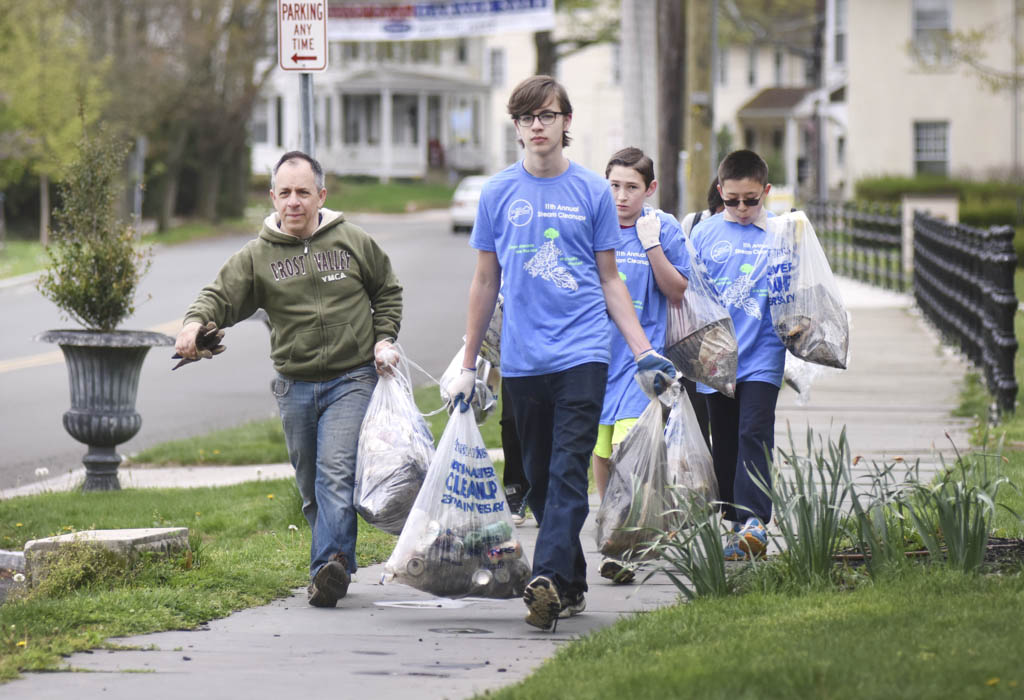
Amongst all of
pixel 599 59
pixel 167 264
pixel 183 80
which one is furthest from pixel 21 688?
pixel 599 59

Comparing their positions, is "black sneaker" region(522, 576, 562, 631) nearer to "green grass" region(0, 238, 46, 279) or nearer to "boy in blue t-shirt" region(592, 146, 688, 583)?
"boy in blue t-shirt" region(592, 146, 688, 583)

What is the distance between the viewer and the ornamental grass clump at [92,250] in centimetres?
930

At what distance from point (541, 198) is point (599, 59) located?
57654 mm

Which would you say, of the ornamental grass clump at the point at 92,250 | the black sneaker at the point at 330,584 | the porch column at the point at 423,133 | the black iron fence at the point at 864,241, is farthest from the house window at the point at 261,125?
the black sneaker at the point at 330,584

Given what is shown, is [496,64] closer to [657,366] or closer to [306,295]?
[306,295]

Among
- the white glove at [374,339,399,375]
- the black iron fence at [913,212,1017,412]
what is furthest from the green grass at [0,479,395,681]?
the black iron fence at [913,212,1017,412]

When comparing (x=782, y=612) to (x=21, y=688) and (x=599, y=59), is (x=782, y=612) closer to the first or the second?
(x=21, y=688)

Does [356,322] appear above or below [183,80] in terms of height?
below

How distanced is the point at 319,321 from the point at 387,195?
2012 inches

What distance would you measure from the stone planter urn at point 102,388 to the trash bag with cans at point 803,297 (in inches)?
161

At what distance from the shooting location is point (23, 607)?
18.4 ft

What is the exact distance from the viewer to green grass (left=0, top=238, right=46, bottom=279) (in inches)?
1126

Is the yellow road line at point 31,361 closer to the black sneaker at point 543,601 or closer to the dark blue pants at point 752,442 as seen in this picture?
the dark blue pants at point 752,442

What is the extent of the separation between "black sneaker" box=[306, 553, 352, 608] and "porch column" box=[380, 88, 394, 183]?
59.1 metres
